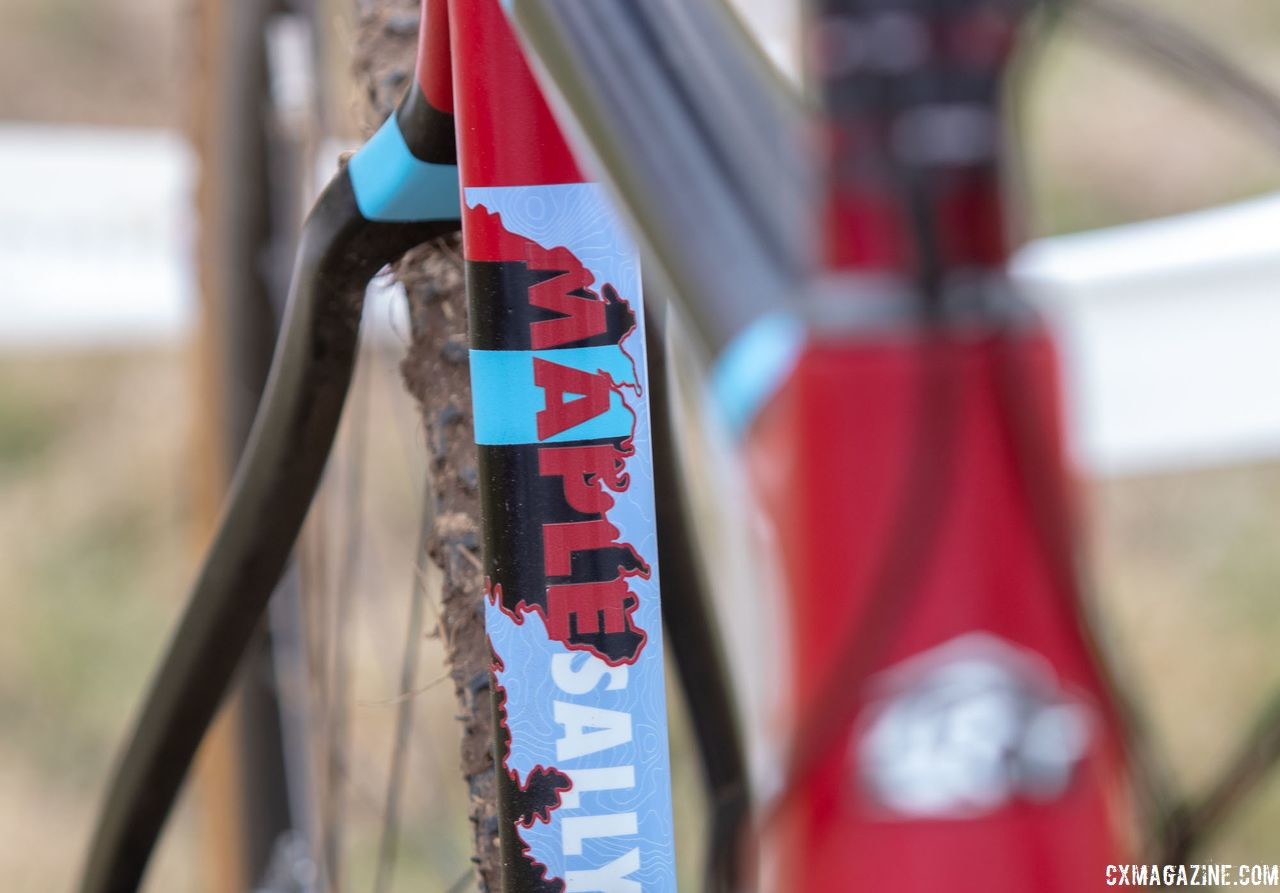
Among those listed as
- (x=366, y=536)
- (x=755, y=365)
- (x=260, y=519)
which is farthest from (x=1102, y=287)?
(x=755, y=365)

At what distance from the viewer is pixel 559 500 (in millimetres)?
351

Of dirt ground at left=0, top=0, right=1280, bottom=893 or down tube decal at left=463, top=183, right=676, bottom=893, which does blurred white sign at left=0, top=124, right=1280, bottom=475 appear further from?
down tube decal at left=463, top=183, right=676, bottom=893

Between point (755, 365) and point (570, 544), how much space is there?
0.17 metres

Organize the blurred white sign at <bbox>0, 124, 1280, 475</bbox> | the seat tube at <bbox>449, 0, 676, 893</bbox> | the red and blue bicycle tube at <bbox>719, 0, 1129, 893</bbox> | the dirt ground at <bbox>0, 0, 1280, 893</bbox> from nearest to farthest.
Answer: the red and blue bicycle tube at <bbox>719, 0, 1129, 893</bbox> < the seat tube at <bbox>449, 0, 676, 893</bbox> < the blurred white sign at <bbox>0, 124, 1280, 475</bbox> < the dirt ground at <bbox>0, 0, 1280, 893</bbox>

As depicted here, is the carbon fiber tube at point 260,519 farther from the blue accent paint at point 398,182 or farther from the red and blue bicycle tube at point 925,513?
the red and blue bicycle tube at point 925,513

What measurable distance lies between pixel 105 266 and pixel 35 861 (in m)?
0.65

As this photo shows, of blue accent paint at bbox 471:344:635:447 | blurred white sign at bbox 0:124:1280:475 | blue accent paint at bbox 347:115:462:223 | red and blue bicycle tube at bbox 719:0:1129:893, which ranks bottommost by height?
red and blue bicycle tube at bbox 719:0:1129:893

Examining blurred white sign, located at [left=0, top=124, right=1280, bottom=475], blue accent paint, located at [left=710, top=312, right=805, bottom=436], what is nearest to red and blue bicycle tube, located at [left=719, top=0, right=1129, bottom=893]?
blue accent paint, located at [left=710, top=312, right=805, bottom=436]

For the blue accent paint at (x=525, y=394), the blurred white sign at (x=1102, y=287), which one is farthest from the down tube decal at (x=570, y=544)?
the blurred white sign at (x=1102, y=287)

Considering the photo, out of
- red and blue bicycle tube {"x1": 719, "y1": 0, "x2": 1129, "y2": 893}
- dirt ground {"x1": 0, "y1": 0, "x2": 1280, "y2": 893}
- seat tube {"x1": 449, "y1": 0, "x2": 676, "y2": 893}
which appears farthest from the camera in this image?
dirt ground {"x1": 0, "y1": 0, "x2": 1280, "y2": 893}

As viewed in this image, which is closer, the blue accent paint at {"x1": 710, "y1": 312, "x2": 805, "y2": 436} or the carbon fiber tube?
the blue accent paint at {"x1": 710, "y1": 312, "x2": 805, "y2": 436}

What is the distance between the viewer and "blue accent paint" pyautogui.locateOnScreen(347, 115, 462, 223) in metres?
0.40

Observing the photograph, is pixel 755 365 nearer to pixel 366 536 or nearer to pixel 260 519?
pixel 260 519

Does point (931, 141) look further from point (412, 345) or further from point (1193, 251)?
point (1193, 251)
